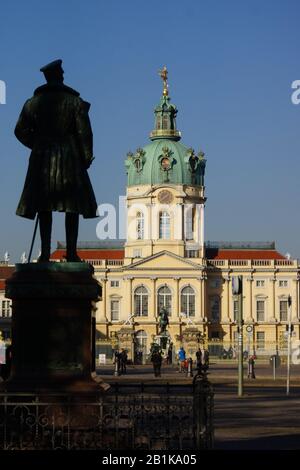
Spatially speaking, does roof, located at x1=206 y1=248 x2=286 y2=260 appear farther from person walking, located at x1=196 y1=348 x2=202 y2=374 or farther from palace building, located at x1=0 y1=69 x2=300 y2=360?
person walking, located at x1=196 y1=348 x2=202 y2=374

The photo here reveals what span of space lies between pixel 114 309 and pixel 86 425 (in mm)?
111435

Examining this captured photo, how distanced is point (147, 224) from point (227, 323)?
13329 mm

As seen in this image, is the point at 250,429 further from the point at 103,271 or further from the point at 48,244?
the point at 103,271

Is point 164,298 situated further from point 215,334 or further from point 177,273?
point 215,334

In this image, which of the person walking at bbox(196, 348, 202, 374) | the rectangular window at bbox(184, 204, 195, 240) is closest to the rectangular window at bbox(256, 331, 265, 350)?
the rectangular window at bbox(184, 204, 195, 240)

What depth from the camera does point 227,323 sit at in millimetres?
124938

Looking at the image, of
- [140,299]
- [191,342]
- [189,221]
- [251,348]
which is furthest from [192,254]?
[191,342]

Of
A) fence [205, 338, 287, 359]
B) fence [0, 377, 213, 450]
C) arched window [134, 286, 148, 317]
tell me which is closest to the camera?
fence [0, 377, 213, 450]

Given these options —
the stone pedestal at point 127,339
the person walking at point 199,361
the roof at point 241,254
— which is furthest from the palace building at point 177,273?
the person walking at point 199,361

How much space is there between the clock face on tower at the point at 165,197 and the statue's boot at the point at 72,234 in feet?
355

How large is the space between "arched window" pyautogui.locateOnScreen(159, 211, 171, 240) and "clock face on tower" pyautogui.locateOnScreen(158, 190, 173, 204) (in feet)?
4.90

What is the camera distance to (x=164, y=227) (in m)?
126

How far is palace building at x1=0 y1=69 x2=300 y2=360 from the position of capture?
124m
